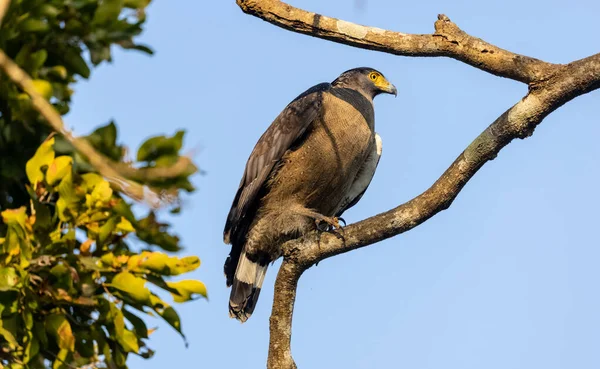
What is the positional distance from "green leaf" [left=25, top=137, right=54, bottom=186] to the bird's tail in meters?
4.15

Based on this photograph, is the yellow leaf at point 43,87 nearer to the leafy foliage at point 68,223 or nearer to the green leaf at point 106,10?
the leafy foliage at point 68,223

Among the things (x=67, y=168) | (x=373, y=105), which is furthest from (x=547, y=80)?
(x=373, y=105)

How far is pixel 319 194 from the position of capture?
260 inches

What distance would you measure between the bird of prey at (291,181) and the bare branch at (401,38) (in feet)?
5.91

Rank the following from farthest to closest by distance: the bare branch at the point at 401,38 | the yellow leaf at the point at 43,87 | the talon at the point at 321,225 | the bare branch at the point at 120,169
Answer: the talon at the point at 321,225 < the bare branch at the point at 401,38 < the yellow leaf at the point at 43,87 < the bare branch at the point at 120,169

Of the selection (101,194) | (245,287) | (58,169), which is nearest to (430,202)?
(101,194)

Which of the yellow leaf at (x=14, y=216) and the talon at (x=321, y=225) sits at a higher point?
the talon at (x=321, y=225)

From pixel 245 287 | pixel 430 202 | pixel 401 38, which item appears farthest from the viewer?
pixel 245 287

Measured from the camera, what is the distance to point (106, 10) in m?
2.79

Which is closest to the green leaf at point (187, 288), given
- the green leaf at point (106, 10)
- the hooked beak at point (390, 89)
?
the green leaf at point (106, 10)

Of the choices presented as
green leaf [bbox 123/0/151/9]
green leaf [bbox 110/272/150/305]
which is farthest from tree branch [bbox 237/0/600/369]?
green leaf [bbox 110/272/150/305]

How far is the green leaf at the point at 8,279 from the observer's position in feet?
8.70

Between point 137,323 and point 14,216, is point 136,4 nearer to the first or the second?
point 14,216

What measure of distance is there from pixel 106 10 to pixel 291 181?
385cm
